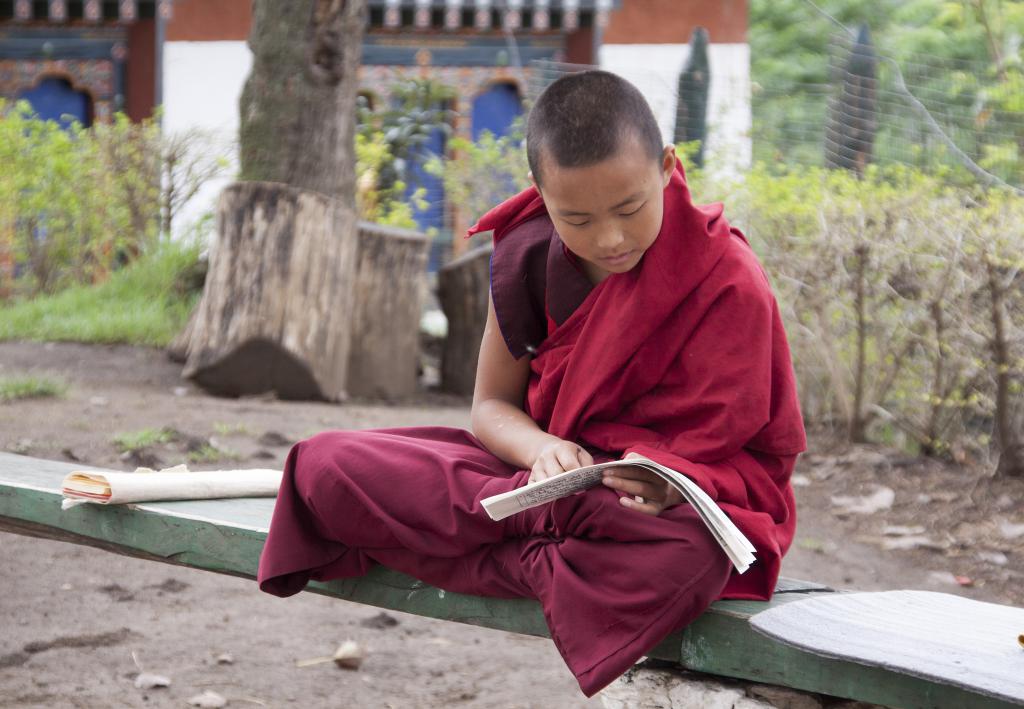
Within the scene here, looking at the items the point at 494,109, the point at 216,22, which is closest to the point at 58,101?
the point at 216,22

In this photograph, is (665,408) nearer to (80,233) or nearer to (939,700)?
(939,700)

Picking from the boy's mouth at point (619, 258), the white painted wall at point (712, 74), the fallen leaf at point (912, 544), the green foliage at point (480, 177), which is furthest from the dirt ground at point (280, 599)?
the white painted wall at point (712, 74)

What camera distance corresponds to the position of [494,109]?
12938mm

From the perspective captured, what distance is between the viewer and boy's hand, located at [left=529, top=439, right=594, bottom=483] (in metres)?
1.89

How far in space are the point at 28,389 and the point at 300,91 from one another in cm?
227

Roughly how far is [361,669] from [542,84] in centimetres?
678

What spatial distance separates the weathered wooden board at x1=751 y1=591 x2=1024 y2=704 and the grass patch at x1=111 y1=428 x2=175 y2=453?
10.3 ft

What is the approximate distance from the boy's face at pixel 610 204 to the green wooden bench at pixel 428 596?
567 mm

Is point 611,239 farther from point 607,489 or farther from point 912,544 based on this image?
point 912,544

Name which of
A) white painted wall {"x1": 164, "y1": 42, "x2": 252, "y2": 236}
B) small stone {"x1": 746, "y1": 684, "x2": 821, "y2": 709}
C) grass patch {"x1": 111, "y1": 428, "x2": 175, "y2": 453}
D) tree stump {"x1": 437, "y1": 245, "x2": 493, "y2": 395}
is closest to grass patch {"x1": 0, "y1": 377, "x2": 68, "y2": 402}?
grass patch {"x1": 111, "y1": 428, "x2": 175, "y2": 453}

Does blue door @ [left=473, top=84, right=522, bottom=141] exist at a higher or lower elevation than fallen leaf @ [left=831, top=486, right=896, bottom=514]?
higher

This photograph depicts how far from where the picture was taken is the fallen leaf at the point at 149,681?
9.32 ft

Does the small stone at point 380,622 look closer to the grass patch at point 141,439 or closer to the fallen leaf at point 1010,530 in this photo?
the grass patch at point 141,439

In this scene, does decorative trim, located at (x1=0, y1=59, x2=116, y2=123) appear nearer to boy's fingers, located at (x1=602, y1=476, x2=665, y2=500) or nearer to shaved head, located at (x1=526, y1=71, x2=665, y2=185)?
shaved head, located at (x1=526, y1=71, x2=665, y2=185)
